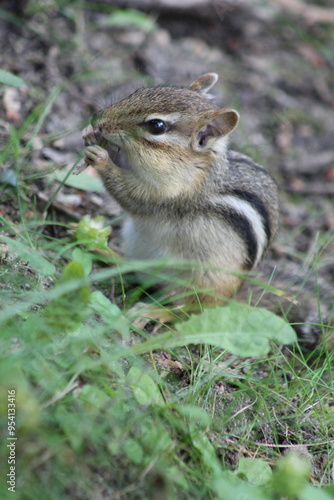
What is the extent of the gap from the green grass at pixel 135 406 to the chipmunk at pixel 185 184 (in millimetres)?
478

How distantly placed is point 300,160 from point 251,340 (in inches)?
145

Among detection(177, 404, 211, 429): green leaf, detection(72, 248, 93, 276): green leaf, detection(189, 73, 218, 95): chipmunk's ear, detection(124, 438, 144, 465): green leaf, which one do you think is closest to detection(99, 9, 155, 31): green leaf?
detection(189, 73, 218, 95): chipmunk's ear

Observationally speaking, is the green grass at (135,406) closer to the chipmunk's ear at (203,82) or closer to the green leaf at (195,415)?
the green leaf at (195,415)

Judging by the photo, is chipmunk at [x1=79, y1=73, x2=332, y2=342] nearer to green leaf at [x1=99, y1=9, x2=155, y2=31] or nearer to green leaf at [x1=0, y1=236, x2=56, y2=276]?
green leaf at [x1=0, y1=236, x2=56, y2=276]

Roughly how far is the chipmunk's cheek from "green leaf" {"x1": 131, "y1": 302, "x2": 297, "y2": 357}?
1205 mm

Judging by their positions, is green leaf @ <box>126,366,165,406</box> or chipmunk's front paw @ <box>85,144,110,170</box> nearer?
green leaf @ <box>126,366,165,406</box>

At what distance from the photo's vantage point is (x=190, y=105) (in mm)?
3346

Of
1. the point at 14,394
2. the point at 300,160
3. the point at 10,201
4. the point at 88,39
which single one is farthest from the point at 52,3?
the point at 14,394

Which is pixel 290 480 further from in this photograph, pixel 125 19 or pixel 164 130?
pixel 125 19

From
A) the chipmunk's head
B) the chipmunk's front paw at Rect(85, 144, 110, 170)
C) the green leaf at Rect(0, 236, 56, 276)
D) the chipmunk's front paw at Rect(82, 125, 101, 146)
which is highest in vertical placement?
the chipmunk's head

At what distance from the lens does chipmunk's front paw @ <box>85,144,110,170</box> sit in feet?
10.6

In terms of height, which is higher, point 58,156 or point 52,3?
point 52,3

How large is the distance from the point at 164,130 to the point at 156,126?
0.06 metres

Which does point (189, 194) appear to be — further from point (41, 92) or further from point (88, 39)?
point (88, 39)
